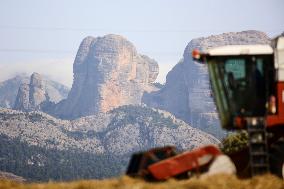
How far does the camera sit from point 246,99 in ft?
52.9

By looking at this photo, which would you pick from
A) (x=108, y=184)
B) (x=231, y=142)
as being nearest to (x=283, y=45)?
(x=108, y=184)

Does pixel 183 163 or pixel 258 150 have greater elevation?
pixel 258 150

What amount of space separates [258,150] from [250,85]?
7.10 feet

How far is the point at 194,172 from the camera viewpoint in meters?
15.0

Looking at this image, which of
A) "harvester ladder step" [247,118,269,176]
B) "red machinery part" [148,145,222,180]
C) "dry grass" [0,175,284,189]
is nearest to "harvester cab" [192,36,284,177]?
"harvester ladder step" [247,118,269,176]

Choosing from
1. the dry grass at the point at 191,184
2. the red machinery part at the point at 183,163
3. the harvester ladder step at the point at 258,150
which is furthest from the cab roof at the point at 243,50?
the dry grass at the point at 191,184

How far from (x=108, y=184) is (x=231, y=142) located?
31.8m

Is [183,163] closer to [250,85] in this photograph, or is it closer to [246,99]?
[246,99]

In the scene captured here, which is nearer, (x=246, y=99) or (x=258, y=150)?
(x=258, y=150)

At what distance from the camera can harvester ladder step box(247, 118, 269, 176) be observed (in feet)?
48.3

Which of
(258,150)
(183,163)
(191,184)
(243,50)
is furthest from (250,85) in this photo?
(191,184)

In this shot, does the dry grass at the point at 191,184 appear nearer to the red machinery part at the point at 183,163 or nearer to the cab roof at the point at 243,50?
the red machinery part at the point at 183,163

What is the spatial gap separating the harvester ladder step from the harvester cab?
1.16 feet

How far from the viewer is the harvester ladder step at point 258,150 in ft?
48.3
